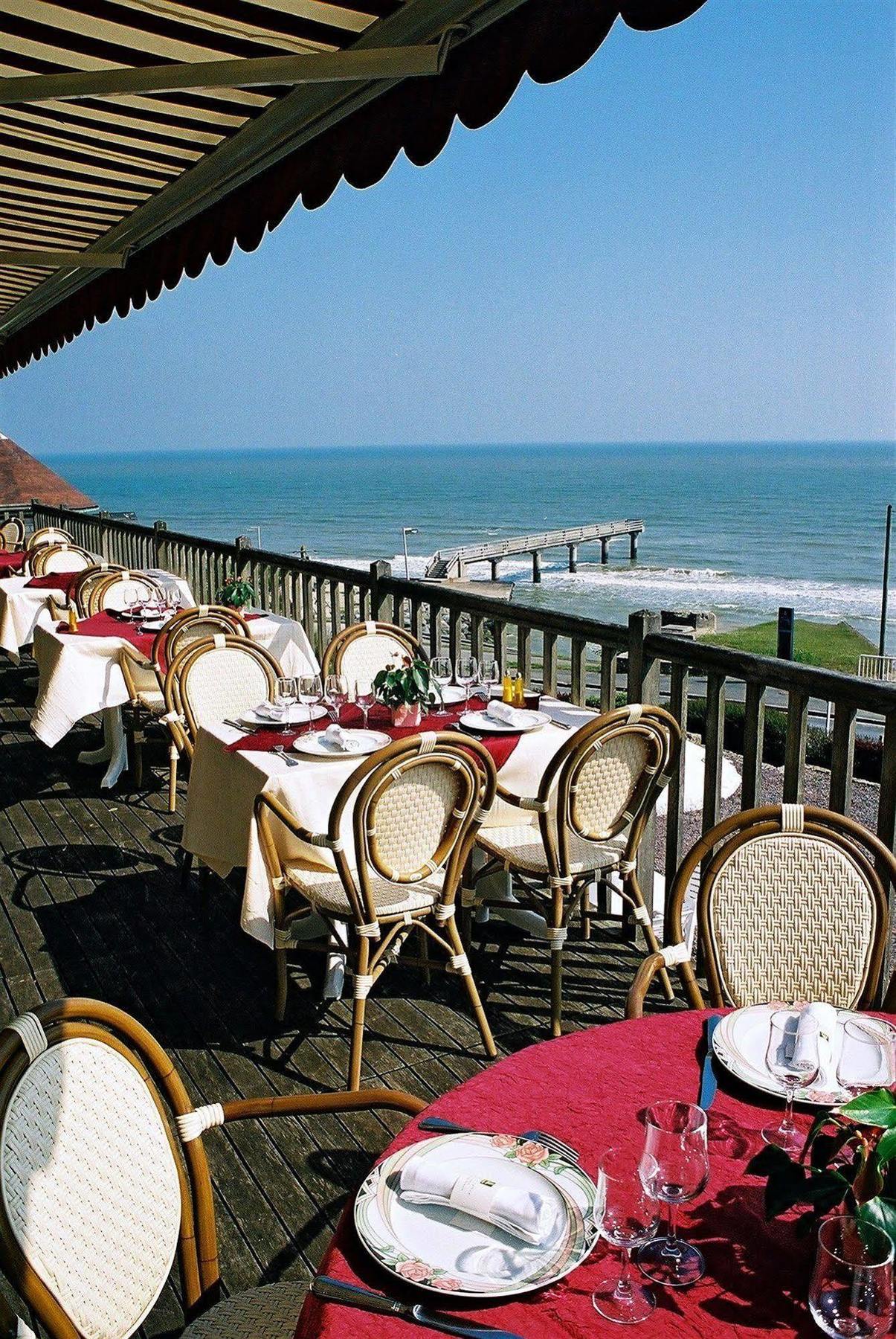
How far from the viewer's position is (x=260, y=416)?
418 feet

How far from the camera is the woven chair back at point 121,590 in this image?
6695mm

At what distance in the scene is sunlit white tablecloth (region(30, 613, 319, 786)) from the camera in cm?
552

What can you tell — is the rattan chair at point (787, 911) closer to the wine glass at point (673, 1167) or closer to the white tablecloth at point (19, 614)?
the wine glass at point (673, 1167)

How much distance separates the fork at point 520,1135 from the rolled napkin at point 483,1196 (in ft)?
0.28

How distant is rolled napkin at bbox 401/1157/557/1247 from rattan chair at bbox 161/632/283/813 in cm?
311

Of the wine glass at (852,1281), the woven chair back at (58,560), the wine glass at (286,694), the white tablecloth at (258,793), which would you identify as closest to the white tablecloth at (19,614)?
the woven chair back at (58,560)

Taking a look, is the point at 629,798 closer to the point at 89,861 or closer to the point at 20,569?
the point at 89,861

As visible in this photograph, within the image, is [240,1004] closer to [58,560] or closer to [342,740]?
[342,740]

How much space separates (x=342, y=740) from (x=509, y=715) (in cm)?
63

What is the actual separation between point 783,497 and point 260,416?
7365 centimetres

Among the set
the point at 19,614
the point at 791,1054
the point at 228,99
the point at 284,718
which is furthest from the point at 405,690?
the point at 19,614

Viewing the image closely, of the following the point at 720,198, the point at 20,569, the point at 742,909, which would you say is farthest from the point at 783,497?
the point at 742,909

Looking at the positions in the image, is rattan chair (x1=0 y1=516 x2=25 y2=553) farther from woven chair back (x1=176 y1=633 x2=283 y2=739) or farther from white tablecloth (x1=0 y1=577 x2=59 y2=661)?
woven chair back (x1=176 y1=633 x2=283 y2=739)

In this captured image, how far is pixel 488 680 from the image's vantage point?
4129mm
